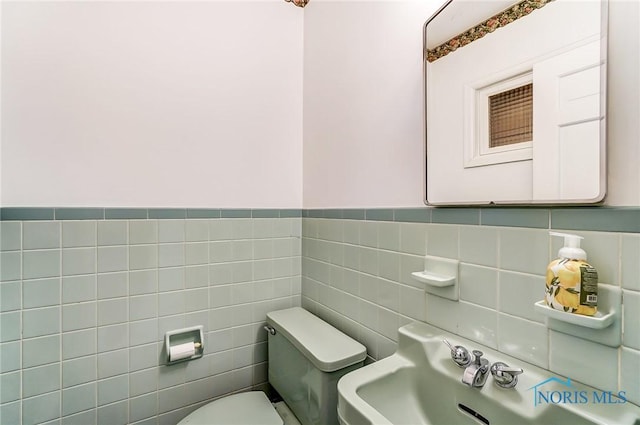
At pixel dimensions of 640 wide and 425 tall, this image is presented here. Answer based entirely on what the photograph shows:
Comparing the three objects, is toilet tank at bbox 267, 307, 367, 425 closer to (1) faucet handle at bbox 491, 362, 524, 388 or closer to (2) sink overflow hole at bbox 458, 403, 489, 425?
(2) sink overflow hole at bbox 458, 403, 489, 425

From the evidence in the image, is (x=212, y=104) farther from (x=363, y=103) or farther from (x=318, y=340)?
(x=318, y=340)

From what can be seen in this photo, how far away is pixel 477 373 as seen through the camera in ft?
2.17

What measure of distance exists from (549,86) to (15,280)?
67.7 inches

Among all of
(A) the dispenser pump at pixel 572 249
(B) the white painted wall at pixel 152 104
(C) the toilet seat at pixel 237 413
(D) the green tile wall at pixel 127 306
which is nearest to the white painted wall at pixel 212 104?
(B) the white painted wall at pixel 152 104

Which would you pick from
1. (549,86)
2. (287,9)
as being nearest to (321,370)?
(549,86)

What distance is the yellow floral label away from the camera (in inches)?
21.9

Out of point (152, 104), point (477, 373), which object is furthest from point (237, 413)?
point (152, 104)

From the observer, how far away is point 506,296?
0.72 m

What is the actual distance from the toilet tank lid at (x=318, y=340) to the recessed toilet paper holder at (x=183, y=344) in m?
0.32

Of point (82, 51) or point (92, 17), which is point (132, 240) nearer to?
point (82, 51)

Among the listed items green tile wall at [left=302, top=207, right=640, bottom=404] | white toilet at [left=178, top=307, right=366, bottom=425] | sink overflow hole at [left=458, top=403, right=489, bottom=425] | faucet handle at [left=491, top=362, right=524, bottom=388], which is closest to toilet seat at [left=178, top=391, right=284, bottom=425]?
white toilet at [left=178, top=307, right=366, bottom=425]

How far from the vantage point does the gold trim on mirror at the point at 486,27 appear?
69 cm

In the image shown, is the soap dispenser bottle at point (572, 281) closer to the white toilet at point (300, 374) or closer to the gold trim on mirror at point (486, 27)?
the gold trim on mirror at point (486, 27)

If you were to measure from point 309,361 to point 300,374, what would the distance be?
0.11 m
